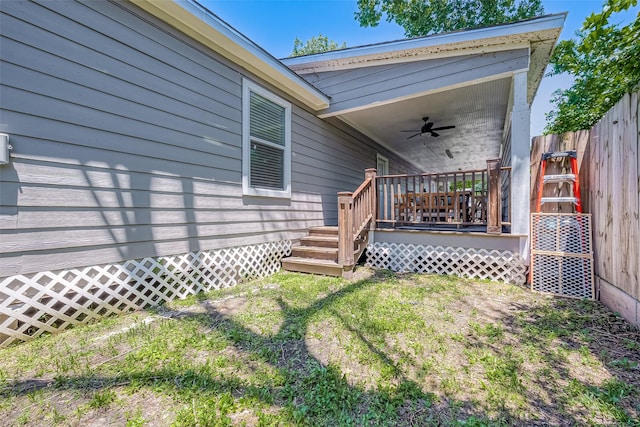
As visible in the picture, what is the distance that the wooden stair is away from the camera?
443 centimetres

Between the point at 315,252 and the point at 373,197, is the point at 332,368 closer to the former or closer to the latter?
the point at 315,252

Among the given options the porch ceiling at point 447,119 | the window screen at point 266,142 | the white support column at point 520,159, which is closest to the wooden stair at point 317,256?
the window screen at point 266,142

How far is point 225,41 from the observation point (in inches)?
144

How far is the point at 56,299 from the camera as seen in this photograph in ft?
7.86

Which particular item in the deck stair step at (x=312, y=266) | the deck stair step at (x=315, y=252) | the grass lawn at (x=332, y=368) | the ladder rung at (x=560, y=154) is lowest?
the grass lawn at (x=332, y=368)

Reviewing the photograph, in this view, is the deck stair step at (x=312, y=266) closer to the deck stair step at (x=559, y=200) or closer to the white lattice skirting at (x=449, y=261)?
the white lattice skirting at (x=449, y=261)

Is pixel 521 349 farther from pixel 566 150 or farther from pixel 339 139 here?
pixel 339 139

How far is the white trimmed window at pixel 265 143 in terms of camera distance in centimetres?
417

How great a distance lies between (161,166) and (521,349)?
3.86 metres

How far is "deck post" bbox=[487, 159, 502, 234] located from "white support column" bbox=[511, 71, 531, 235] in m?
0.17

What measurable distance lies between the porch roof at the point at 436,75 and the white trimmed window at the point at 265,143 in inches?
51.0

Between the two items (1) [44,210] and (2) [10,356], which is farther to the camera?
(1) [44,210]

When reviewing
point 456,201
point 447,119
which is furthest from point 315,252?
point 447,119

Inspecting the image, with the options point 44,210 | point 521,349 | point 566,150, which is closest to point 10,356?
point 44,210
